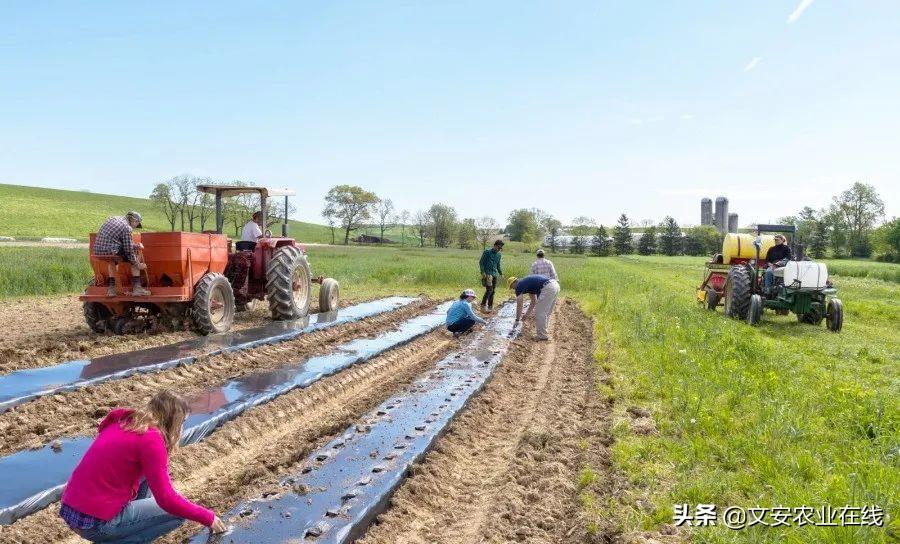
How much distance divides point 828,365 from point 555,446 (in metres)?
4.91

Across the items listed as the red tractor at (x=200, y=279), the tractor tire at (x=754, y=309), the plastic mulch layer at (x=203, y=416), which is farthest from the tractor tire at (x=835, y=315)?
the red tractor at (x=200, y=279)

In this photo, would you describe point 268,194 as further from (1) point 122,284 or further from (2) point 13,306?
(2) point 13,306

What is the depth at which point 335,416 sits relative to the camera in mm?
5820

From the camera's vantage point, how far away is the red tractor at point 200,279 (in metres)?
8.77

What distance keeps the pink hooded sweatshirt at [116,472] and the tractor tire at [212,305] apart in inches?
246

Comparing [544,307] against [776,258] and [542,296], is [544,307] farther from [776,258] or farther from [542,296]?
[776,258]

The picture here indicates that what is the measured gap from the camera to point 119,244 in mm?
8336

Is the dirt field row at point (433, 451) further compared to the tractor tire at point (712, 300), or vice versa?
the tractor tire at point (712, 300)

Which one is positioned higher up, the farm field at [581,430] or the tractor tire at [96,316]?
the tractor tire at [96,316]

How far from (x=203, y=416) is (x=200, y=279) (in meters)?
4.33

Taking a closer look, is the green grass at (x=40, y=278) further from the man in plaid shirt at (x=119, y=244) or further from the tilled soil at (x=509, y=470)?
the tilled soil at (x=509, y=470)

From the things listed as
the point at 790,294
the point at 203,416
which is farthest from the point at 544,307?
the point at 203,416

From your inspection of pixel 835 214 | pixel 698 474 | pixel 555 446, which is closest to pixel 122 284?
pixel 555 446

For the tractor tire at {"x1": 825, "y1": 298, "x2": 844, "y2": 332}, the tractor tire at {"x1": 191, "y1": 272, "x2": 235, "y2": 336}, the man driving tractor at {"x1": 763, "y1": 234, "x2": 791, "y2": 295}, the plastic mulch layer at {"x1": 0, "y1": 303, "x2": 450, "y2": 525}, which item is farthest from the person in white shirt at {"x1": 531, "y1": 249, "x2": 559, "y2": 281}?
the tractor tire at {"x1": 191, "y1": 272, "x2": 235, "y2": 336}
